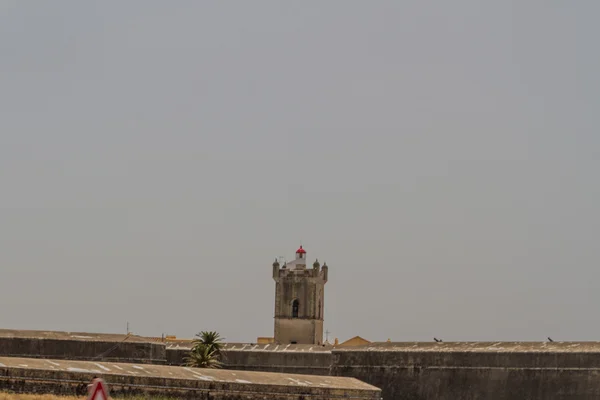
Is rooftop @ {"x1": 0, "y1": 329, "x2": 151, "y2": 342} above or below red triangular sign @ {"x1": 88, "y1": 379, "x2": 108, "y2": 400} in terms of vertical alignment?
above

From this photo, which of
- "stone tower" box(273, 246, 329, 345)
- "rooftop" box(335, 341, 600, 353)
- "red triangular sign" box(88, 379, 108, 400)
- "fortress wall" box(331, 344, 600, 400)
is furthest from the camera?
"stone tower" box(273, 246, 329, 345)

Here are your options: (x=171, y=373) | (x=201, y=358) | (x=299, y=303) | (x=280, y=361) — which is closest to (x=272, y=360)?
(x=280, y=361)

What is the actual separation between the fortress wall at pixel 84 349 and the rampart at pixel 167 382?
755 inches

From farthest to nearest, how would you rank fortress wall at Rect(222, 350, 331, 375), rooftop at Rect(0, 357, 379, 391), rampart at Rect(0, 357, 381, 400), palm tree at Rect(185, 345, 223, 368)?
1. fortress wall at Rect(222, 350, 331, 375)
2. palm tree at Rect(185, 345, 223, 368)
3. rooftop at Rect(0, 357, 379, 391)
4. rampart at Rect(0, 357, 381, 400)

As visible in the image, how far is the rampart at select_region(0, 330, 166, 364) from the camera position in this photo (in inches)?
2057

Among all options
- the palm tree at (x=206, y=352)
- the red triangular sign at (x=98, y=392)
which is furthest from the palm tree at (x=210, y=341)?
the red triangular sign at (x=98, y=392)

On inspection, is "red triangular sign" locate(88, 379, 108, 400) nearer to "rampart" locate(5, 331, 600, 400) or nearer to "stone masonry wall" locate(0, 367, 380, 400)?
"stone masonry wall" locate(0, 367, 380, 400)

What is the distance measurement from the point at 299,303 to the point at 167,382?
43.6 meters

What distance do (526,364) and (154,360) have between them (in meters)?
17.9

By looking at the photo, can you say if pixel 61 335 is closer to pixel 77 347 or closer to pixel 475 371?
pixel 77 347

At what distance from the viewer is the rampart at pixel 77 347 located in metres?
52.2

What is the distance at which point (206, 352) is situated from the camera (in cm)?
5397

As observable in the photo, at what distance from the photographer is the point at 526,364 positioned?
45.7 metres

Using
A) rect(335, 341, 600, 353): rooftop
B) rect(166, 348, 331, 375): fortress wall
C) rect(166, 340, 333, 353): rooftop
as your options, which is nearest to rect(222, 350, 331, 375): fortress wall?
rect(166, 348, 331, 375): fortress wall
